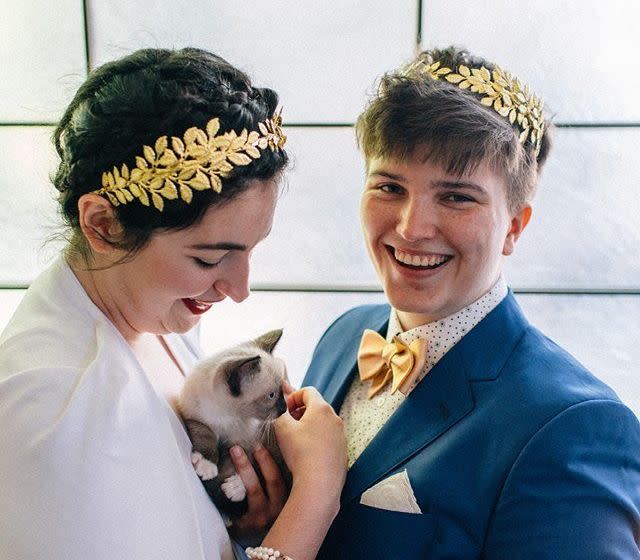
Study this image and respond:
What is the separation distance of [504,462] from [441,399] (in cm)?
22

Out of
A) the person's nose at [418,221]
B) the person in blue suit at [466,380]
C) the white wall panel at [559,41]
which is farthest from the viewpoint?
the white wall panel at [559,41]

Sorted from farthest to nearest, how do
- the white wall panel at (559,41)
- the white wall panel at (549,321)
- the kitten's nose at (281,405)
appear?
the white wall panel at (549,321) → the white wall panel at (559,41) → the kitten's nose at (281,405)

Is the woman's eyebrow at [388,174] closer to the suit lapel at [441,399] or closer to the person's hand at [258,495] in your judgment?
the suit lapel at [441,399]

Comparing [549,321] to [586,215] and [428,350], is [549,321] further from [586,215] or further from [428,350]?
[428,350]

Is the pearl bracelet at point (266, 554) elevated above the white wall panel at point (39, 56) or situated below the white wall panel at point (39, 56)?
below

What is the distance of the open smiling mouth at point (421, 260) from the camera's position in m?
1.49

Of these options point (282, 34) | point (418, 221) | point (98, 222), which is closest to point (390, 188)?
point (418, 221)

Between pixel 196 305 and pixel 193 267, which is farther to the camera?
pixel 196 305

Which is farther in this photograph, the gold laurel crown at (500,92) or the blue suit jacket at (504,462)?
the gold laurel crown at (500,92)

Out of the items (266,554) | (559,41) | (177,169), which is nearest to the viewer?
(177,169)

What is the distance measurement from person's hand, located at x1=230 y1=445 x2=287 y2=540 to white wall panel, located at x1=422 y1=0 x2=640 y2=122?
4.77 feet

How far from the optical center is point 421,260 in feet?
4.90

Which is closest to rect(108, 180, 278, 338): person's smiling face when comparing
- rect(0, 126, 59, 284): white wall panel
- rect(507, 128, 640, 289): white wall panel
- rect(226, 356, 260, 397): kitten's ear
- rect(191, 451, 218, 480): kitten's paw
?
rect(226, 356, 260, 397): kitten's ear

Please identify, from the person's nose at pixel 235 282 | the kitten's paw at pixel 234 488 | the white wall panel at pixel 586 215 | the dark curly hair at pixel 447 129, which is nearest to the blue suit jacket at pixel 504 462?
the kitten's paw at pixel 234 488
